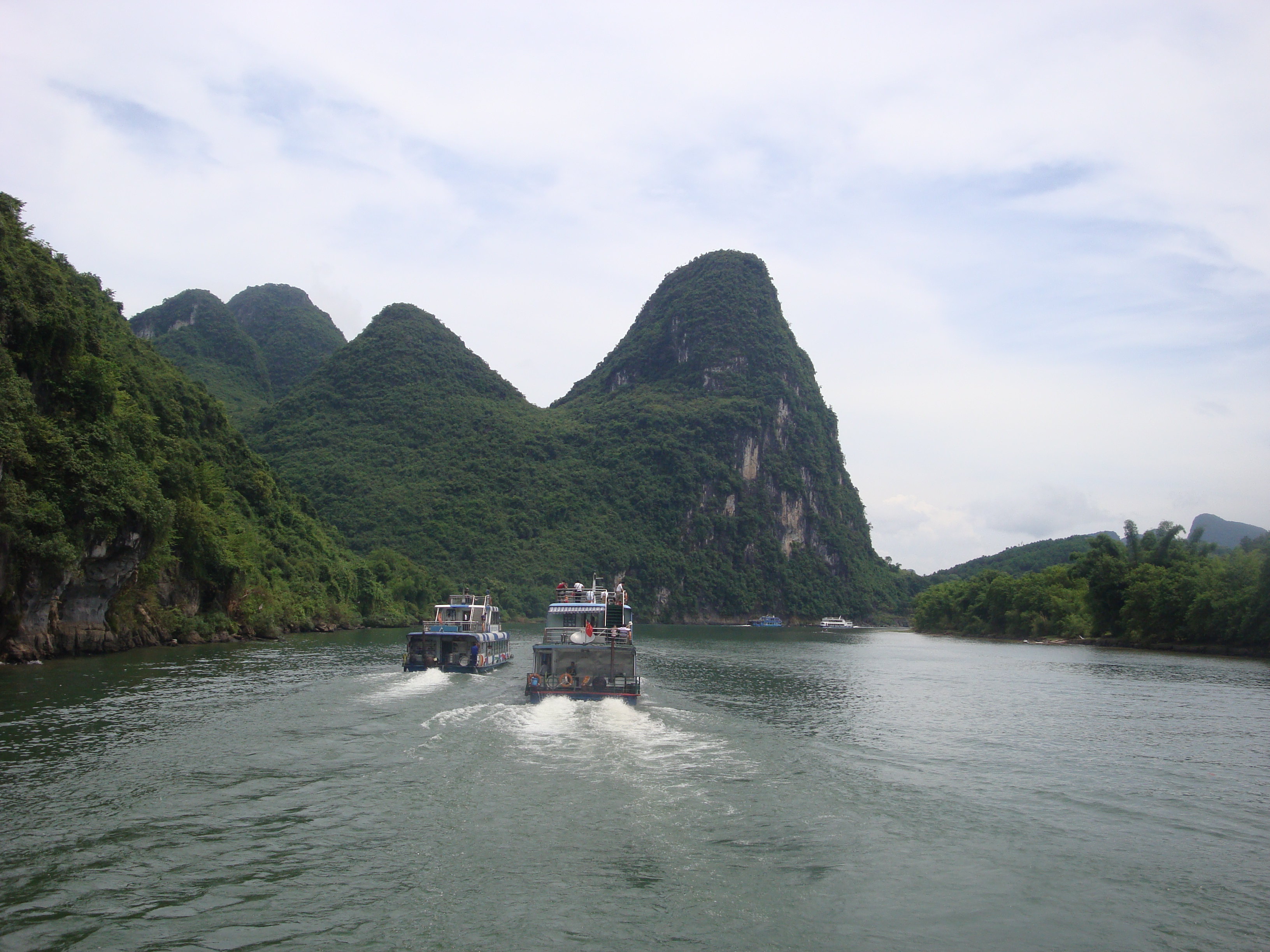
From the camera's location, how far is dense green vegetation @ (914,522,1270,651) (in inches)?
Answer: 2352

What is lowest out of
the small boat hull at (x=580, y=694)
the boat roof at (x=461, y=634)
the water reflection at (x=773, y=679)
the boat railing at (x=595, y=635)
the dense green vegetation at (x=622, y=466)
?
the water reflection at (x=773, y=679)

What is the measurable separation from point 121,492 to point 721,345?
520 feet

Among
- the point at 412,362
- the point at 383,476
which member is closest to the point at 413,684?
the point at 383,476

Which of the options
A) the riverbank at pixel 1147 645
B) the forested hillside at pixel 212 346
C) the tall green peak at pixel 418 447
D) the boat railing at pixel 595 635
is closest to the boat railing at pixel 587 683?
the boat railing at pixel 595 635

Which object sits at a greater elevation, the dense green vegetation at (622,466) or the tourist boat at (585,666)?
the dense green vegetation at (622,466)

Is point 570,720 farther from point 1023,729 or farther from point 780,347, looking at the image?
point 780,347

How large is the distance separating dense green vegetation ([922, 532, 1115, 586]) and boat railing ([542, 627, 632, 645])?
395ft

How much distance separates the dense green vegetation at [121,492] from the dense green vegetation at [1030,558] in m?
108

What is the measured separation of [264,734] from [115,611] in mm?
26015

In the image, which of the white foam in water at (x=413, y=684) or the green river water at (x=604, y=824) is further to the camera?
the white foam in water at (x=413, y=684)

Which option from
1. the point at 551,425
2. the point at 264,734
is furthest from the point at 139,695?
the point at 551,425

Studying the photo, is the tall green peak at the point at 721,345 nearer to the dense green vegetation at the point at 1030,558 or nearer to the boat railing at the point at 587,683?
the dense green vegetation at the point at 1030,558

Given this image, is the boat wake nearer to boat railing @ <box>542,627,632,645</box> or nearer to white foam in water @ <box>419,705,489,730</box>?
white foam in water @ <box>419,705,489,730</box>

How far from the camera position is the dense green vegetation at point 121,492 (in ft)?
102
